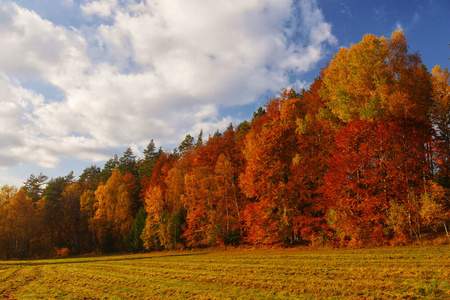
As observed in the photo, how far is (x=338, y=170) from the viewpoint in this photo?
2547cm

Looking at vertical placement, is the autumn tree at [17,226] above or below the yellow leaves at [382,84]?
below

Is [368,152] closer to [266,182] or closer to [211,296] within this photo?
[266,182]

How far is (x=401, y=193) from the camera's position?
22.7 metres

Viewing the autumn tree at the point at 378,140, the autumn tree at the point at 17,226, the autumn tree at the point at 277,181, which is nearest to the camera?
the autumn tree at the point at 378,140

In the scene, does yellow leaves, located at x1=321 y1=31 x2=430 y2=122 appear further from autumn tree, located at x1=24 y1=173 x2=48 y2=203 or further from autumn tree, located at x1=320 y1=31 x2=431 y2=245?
autumn tree, located at x1=24 y1=173 x2=48 y2=203

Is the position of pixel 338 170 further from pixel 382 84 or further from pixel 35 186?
pixel 35 186

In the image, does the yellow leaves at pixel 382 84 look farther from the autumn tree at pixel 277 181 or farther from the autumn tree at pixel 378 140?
the autumn tree at pixel 277 181

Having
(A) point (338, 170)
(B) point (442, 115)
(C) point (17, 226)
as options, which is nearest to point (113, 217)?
(C) point (17, 226)

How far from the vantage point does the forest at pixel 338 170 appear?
74.1 feet

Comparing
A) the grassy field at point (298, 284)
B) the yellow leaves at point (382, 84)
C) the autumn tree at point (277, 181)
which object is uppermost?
the yellow leaves at point (382, 84)

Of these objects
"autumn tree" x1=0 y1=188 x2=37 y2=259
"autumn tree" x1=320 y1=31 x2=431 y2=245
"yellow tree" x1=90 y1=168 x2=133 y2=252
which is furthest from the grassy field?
"autumn tree" x1=0 y1=188 x2=37 y2=259

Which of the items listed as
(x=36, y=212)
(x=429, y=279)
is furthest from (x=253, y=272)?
(x=36, y=212)

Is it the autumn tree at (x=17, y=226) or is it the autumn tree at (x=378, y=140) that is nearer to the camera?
the autumn tree at (x=378, y=140)

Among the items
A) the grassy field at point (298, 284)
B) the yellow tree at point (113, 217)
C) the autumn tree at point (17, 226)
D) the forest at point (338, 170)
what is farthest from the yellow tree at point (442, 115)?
the autumn tree at point (17, 226)
